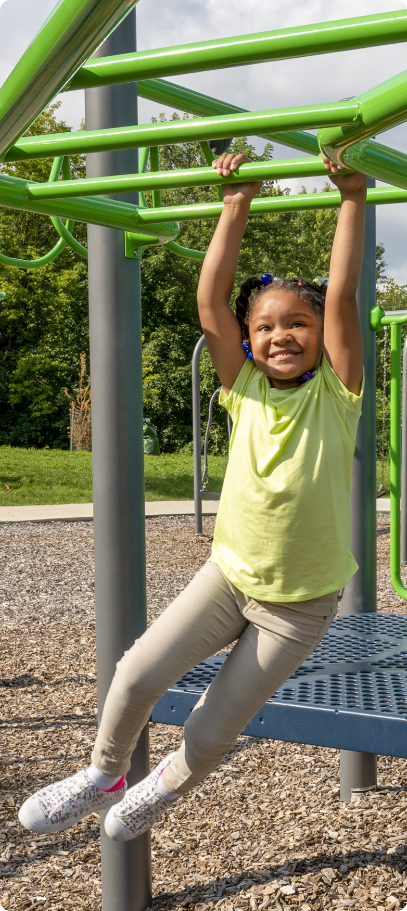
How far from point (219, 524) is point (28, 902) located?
155 cm

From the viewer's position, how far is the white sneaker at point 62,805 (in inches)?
74.2

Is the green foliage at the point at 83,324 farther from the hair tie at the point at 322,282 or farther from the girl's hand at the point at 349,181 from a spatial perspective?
the girl's hand at the point at 349,181

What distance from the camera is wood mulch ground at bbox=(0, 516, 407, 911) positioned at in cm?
254

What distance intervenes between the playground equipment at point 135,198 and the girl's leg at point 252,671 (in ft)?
0.85

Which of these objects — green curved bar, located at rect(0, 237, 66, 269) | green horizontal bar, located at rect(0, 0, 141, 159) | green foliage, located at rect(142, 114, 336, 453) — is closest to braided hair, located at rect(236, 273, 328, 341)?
green horizontal bar, located at rect(0, 0, 141, 159)

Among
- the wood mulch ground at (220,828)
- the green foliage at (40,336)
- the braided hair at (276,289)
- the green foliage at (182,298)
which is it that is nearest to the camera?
the braided hair at (276,289)

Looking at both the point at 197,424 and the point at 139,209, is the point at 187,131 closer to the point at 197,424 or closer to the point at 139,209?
the point at 139,209

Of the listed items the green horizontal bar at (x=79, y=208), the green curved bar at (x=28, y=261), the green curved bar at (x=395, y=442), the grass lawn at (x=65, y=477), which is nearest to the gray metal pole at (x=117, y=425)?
the green horizontal bar at (x=79, y=208)

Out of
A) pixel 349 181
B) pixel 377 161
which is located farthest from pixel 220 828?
pixel 377 161

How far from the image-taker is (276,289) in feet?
6.08

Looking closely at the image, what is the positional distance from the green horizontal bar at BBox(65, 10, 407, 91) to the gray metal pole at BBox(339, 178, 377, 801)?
6.24 ft

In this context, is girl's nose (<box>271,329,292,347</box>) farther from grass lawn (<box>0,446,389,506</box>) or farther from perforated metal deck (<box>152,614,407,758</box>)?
grass lawn (<box>0,446,389,506</box>)

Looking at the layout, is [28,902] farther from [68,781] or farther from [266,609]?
[266,609]

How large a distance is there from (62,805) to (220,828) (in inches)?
50.8
